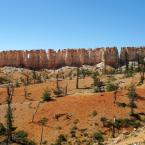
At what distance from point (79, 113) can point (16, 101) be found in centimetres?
2101

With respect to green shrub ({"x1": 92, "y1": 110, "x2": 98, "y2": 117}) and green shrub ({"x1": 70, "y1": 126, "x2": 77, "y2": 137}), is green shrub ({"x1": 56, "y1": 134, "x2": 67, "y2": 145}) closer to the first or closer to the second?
green shrub ({"x1": 70, "y1": 126, "x2": 77, "y2": 137})

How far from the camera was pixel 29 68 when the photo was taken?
198375mm

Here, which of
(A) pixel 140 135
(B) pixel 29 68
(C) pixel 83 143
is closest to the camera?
(A) pixel 140 135

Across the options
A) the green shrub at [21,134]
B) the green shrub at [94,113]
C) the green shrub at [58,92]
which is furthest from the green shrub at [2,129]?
the green shrub at [58,92]

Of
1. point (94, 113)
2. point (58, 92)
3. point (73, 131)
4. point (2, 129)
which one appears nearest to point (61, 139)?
point (73, 131)

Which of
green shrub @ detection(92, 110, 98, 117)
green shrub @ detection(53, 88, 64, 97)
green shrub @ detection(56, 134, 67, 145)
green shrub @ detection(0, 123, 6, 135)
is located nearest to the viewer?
green shrub @ detection(56, 134, 67, 145)

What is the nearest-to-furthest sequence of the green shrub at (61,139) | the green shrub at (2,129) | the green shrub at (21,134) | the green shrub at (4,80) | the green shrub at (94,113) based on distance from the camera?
1. the green shrub at (61,139)
2. the green shrub at (21,134)
3. the green shrub at (2,129)
4. the green shrub at (94,113)
5. the green shrub at (4,80)

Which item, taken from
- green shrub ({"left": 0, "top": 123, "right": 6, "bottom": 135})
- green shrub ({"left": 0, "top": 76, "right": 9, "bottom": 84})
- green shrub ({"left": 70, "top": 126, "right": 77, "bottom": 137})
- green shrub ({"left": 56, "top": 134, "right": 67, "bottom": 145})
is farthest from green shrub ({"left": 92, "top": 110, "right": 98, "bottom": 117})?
green shrub ({"left": 0, "top": 76, "right": 9, "bottom": 84})

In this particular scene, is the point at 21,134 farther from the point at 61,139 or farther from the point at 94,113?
the point at 94,113

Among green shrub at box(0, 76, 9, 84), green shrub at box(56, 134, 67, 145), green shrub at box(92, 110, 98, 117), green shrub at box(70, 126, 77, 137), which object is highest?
green shrub at box(0, 76, 9, 84)

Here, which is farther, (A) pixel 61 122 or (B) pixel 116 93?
(B) pixel 116 93

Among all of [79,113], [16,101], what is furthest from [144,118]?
[16,101]

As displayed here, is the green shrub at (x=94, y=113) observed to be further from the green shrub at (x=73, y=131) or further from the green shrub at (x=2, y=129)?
the green shrub at (x=2, y=129)

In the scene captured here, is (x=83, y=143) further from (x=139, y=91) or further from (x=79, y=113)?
(x=139, y=91)
